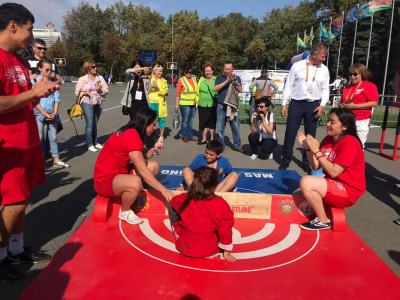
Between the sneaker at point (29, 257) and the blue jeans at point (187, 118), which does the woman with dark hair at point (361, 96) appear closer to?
the blue jeans at point (187, 118)

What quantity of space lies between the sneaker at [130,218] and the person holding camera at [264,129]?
411 centimetres

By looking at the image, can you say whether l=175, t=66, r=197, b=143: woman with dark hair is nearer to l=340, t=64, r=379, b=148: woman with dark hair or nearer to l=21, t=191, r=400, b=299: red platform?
l=340, t=64, r=379, b=148: woman with dark hair

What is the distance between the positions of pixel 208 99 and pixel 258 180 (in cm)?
348

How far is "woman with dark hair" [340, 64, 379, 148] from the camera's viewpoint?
5785 millimetres

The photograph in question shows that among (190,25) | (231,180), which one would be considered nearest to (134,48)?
(190,25)

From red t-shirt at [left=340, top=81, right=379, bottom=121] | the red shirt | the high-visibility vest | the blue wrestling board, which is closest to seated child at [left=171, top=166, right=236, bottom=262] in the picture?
the red shirt

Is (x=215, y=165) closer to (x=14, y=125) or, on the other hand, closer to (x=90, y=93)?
(x=14, y=125)

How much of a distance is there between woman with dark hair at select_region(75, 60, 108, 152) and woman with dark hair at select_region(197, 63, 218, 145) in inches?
96.6

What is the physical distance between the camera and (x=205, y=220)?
309 centimetres

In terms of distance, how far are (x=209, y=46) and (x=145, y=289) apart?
5417cm

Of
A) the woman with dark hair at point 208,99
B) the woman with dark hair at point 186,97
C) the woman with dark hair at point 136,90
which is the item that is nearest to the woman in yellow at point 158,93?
the woman with dark hair at point 186,97

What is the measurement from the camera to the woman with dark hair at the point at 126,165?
3.61m

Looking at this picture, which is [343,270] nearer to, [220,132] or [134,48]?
[220,132]

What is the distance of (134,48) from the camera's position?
166 ft
